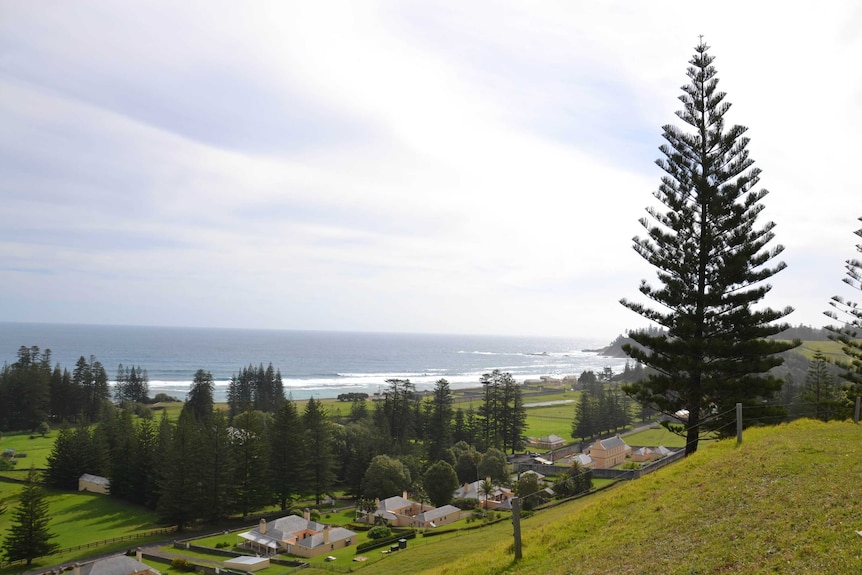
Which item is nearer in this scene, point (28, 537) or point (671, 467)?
point (671, 467)

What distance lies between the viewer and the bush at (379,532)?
2864 centimetres

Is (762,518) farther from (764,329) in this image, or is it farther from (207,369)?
(207,369)

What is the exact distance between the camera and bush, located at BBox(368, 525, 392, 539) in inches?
1128

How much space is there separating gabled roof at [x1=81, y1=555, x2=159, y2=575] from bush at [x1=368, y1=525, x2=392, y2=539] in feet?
33.5

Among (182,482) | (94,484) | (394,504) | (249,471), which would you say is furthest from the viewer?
(94,484)

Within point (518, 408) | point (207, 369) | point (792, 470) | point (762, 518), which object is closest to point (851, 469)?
point (792, 470)

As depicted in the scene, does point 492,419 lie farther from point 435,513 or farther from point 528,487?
point 528,487

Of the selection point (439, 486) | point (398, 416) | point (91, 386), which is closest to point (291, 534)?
point (439, 486)

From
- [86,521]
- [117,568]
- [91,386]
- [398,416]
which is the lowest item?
[86,521]

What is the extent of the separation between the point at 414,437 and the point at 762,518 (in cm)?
4983

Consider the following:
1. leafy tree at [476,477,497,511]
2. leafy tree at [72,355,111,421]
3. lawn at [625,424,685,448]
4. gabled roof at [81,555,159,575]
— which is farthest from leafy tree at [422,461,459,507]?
leafy tree at [72,355,111,421]

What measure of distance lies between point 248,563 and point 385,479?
13822mm

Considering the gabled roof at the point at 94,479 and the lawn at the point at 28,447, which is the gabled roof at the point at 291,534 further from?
the lawn at the point at 28,447

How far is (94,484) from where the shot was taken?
40.8 m
